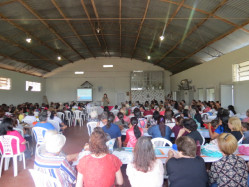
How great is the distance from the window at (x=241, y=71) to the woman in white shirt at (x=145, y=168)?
7753mm

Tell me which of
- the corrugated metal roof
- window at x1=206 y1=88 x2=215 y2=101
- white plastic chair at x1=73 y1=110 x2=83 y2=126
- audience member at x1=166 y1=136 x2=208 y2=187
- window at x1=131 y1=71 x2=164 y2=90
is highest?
the corrugated metal roof

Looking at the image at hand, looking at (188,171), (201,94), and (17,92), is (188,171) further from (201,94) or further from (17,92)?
(17,92)

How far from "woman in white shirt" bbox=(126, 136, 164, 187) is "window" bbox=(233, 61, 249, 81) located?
7.75m

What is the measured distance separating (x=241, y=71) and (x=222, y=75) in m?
1.24

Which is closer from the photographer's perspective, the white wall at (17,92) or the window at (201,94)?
the window at (201,94)

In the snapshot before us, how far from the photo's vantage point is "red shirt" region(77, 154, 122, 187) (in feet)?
5.83

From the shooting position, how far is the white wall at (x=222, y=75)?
25.8 feet

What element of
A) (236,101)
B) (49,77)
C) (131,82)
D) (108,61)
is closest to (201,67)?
(236,101)

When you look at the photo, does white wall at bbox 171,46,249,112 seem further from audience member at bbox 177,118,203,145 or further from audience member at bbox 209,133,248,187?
audience member at bbox 209,133,248,187

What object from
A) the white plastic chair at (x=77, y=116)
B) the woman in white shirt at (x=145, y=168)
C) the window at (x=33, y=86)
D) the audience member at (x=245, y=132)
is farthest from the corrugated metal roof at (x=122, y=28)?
the woman in white shirt at (x=145, y=168)

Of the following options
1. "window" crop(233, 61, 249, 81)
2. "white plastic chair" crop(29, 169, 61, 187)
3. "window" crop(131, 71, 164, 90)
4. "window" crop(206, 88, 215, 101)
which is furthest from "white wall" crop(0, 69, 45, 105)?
"window" crop(233, 61, 249, 81)

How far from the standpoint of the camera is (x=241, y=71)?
27.0 feet

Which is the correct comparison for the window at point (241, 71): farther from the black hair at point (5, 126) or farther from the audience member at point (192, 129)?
the black hair at point (5, 126)

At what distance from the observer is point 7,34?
9.77 m
